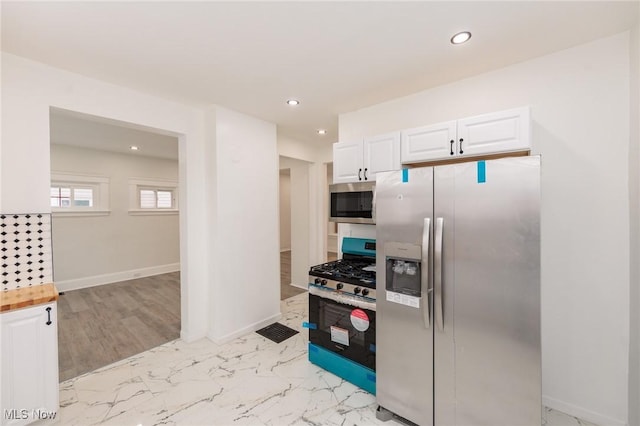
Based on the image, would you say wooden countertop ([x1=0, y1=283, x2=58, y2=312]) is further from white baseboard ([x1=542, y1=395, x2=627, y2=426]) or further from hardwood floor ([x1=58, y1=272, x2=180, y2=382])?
white baseboard ([x1=542, y1=395, x2=627, y2=426])

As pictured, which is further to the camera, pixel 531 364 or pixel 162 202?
pixel 162 202

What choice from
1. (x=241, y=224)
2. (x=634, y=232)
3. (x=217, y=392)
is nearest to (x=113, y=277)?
(x=241, y=224)

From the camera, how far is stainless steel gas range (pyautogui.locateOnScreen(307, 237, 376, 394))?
222 cm

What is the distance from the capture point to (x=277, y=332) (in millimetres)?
3387

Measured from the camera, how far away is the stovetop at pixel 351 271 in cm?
228

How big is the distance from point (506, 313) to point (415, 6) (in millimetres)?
1818

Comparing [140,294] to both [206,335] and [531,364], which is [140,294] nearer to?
[206,335]

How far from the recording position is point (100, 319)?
3.71 meters

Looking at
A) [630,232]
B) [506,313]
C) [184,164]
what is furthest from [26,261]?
[630,232]

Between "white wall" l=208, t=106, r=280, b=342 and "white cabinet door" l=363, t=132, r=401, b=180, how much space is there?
1505mm

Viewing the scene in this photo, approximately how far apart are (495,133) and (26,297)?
135 inches

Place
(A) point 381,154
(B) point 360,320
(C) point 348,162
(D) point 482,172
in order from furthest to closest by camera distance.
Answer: (C) point 348,162, (A) point 381,154, (B) point 360,320, (D) point 482,172

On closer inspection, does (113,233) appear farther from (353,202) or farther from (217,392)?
(353,202)

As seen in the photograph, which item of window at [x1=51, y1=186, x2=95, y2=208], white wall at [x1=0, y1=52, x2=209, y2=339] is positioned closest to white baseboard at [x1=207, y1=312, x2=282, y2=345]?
white wall at [x1=0, y1=52, x2=209, y2=339]
